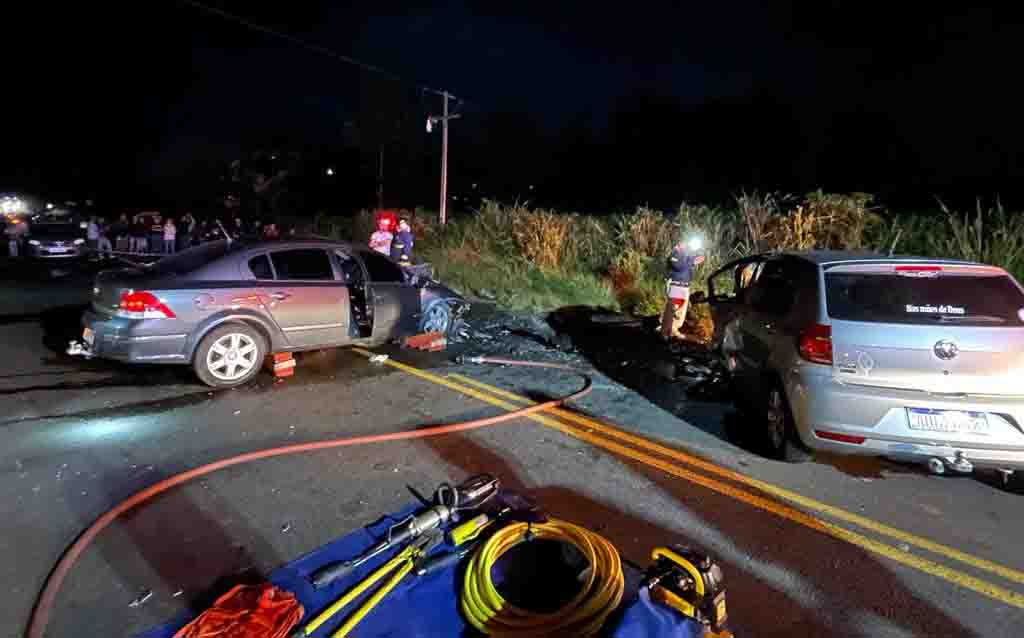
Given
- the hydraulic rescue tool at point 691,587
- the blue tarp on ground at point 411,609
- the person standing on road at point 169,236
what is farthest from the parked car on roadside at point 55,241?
the hydraulic rescue tool at point 691,587

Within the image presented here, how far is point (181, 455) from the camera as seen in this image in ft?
14.4

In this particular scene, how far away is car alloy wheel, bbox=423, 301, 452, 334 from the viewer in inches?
313

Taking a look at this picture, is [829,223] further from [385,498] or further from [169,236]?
[169,236]

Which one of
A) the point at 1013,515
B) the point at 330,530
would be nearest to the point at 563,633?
the point at 330,530

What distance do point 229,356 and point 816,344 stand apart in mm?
5290

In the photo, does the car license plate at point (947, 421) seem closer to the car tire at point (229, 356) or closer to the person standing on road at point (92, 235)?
the car tire at point (229, 356)

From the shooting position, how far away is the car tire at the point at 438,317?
7.88 metres

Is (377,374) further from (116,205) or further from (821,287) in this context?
(116,205)

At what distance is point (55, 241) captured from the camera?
57.7ft

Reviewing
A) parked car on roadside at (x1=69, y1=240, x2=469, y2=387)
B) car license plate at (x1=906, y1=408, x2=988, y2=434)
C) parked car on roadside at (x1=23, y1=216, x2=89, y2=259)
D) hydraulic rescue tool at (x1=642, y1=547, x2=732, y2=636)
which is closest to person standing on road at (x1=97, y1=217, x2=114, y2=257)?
parked car on roadside at (x1=23, y1=216, x2=89, y2=259)

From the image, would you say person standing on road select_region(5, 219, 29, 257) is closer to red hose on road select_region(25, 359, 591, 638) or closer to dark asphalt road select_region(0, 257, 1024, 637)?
dark asphalt road select_region(0, 257, 1024, 637)

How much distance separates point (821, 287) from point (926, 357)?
2.61 feet

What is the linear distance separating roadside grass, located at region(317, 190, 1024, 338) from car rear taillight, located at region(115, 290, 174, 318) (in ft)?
22.1

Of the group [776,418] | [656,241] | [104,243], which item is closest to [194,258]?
[776,418]
